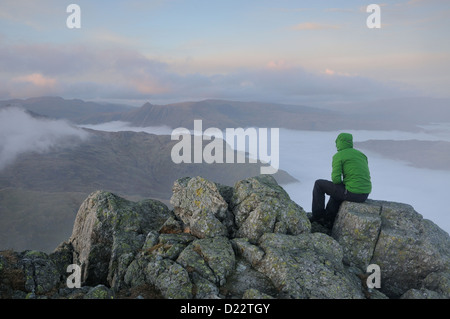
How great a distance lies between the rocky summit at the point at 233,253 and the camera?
11859 mm

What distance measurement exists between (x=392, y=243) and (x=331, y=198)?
3.66 meters

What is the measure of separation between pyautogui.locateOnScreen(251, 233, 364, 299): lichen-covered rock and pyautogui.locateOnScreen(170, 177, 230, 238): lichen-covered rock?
7.68 ft

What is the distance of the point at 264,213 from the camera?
15156 millimetres

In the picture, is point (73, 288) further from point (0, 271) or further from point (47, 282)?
point (0, 271)

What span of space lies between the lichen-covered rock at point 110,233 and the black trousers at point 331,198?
343 inches

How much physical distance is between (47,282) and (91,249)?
2.76m

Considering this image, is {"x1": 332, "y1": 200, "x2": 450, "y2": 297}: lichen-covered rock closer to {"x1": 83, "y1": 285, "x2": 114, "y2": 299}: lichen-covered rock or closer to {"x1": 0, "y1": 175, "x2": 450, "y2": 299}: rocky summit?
{"x1": 0, "y1": 175, "x2": 450, "y2": 299}: rocky summit

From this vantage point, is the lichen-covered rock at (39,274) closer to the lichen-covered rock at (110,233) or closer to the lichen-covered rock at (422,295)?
the lichen-covered rock at (110,233)

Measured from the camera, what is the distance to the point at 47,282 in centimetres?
1271

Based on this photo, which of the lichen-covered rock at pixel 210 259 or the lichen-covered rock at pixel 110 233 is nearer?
the lichen-covered rock at pixel 210 259

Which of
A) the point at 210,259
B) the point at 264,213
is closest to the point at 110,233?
the point at 210,259

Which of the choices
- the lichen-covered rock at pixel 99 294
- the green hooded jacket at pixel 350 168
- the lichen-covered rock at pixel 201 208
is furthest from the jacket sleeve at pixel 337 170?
the lichen-covered rock at pixel 99 294

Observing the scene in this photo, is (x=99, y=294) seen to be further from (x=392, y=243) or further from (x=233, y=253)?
(x=392, y=243)
